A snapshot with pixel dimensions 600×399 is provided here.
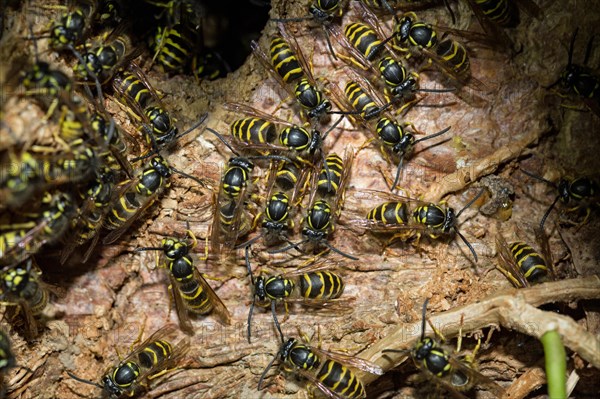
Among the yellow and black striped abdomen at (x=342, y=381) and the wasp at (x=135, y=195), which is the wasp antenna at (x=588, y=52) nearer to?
the yellow and black striped abdomen at (x=342, y=381)

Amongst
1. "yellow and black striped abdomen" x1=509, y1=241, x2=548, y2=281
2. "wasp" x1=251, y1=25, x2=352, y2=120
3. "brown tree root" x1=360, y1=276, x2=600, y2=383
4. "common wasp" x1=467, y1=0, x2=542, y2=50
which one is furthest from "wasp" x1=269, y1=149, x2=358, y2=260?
"common wasp" x1=467, y1=0, x2=542, y2=50

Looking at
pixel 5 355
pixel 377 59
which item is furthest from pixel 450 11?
pixel 5 355

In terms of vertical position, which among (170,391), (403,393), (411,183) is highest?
(411,183)

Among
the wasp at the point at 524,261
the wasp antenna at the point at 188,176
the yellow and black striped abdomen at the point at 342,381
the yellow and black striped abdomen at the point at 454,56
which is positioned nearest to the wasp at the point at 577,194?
the wasp at the point at 524,261

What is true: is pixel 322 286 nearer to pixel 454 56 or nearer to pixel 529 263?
pixel 529 263

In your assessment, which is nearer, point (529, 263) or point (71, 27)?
point (71, 27)

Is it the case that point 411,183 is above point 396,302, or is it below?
above

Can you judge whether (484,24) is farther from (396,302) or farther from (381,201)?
(396,302)

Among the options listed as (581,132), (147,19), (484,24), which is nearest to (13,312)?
(147,19)
